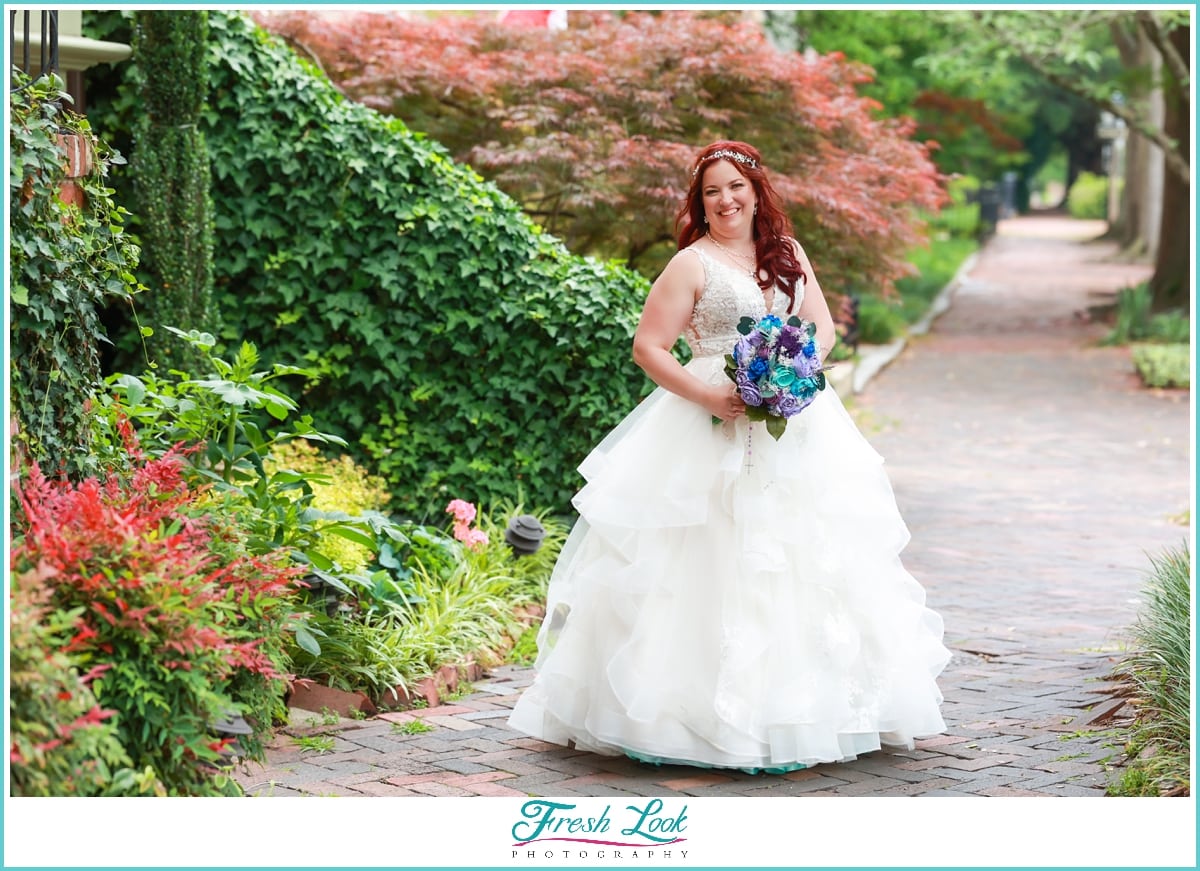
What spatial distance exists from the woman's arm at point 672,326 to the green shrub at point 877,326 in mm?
12602

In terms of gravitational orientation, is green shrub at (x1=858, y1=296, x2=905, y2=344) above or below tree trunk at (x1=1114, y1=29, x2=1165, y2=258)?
below

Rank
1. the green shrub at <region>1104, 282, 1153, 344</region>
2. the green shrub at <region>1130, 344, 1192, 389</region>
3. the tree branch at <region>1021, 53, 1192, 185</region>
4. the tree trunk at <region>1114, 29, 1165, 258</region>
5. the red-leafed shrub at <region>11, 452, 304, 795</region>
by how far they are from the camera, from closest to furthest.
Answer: the red-leafed shrub at <region>11, 452, 304, 795</region> → the green shrub at <region>1130, 344, 1192, 389</region> → the tree branch at <region>1021, 53, 1192, 185</region> → the green shrub at <region>1104, 282, 1153, 344</region> → the tree trunk at <region>1114, 29, 1165, 258</region>

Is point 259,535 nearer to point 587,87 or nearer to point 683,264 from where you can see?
point 683,264

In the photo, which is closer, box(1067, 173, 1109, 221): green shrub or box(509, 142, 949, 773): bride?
box(509, 142, 949, 773): bride

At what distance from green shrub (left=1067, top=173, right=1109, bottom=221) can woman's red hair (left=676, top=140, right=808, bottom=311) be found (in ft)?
165

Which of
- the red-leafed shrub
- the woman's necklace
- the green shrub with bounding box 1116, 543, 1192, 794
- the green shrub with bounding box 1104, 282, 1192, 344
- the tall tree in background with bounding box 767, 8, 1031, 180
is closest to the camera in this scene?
the red-leafed shrub

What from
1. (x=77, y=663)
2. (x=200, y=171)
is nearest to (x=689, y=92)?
(x=200, y=171)

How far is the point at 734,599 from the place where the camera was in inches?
168

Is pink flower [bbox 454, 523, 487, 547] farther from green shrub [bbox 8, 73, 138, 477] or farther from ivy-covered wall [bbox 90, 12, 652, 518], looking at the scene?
green shrub [bbox 8, 73, 138, 477]

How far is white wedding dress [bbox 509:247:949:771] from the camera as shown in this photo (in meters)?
4.24

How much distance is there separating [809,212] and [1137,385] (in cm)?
716

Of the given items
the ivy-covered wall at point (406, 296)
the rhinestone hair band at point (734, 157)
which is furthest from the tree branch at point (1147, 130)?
the rhinestone hair band at point (734, 157)

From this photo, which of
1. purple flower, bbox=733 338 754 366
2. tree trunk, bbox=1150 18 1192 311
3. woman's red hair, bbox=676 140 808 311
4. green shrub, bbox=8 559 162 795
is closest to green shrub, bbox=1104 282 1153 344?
tree trunk, bbox=1150 18 1192 311

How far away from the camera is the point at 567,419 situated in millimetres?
7086
